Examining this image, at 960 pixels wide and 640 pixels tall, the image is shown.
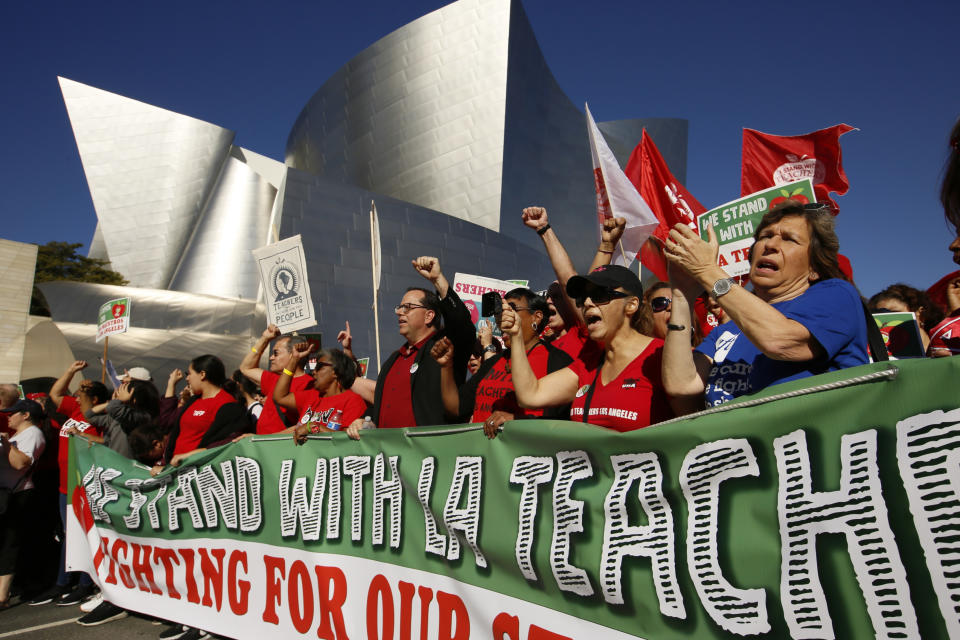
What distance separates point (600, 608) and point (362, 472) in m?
1.34

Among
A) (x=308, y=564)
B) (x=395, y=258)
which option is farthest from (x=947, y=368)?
(x=395, y=258)

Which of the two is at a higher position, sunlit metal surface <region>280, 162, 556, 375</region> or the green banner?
sunlit metal surface <region>280, 162, 556, 375</region>

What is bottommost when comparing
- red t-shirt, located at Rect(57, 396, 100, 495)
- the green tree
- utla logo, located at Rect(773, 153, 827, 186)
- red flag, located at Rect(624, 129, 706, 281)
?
red t-shirt, located at Rect(57, 396, 100, 495)

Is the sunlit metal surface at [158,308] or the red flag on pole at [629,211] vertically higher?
the sunlit metal surface at [158,308]

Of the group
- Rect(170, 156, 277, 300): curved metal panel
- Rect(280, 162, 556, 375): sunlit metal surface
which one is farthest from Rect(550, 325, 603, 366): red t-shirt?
Rect(170, 156, 277, 300): curved metal panel

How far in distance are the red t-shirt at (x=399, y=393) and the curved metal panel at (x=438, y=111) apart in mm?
18397

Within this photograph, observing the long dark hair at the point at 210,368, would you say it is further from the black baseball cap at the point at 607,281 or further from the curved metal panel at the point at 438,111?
the curved metal panel at the point at 438,111

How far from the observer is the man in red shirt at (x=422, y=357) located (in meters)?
3.34

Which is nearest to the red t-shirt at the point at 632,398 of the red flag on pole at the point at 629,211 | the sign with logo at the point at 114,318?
the red flag on pole at the point at 629,211

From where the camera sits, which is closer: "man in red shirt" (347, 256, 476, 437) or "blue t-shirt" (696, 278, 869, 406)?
"blue t-shirt" (696, 278, 869, 406)

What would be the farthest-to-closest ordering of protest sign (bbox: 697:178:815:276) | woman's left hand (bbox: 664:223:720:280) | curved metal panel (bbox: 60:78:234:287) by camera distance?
curved metal panel (bbox: 60:78:234:287) → protest sign (bbox: 697:178:815:276) → woman's left hand (bbox: 664:223:720:280)

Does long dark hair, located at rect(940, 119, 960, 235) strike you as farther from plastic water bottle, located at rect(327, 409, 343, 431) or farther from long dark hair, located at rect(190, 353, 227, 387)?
long dark hair, located at rect(190, 353, 227, 387)

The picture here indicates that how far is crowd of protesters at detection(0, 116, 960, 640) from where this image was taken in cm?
180

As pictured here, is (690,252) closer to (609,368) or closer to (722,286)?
(722,286)
